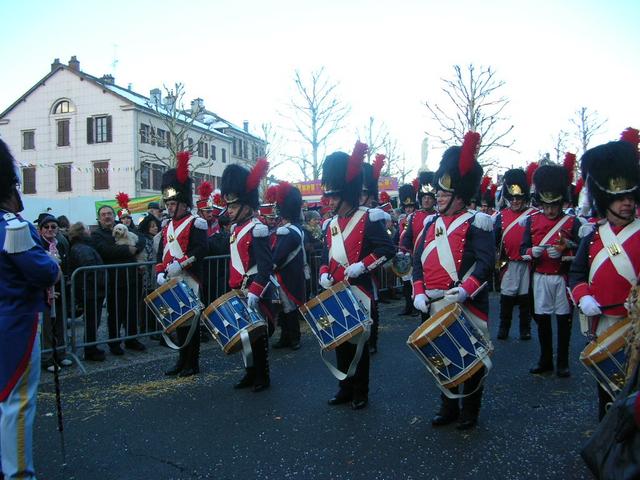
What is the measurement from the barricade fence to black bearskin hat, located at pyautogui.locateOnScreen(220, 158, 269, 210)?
5.00 feet

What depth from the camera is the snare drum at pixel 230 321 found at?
17.0 ft

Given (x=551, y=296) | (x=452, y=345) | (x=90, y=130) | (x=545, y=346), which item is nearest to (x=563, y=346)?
(x=545, y=346)

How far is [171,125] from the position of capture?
28.6 m

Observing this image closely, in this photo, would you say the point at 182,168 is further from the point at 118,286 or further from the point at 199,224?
the point at 118,286

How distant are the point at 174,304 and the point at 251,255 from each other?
3.09 ft

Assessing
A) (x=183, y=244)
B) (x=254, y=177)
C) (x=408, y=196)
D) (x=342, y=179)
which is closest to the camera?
(x=342, y=179)

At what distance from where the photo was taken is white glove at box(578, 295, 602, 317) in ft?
12.3

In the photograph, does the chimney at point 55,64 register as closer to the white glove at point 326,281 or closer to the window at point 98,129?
the window at point 98,129

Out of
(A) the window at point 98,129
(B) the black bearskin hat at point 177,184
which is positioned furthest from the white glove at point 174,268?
(A) the window at point 98,129

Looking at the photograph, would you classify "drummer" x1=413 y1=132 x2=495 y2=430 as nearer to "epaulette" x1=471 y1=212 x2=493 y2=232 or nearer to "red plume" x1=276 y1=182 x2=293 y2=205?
"epaulette" x1=471 y1=212 x2=493 y2=232

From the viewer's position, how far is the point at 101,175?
124ft

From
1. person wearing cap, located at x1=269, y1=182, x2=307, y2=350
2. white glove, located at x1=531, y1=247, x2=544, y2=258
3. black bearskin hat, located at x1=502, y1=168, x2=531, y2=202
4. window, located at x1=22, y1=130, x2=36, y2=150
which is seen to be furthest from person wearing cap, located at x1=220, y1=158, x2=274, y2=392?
window, located at x1=22, y1=130, x2=36, y2=150

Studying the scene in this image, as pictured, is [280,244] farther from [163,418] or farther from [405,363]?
[163,418]

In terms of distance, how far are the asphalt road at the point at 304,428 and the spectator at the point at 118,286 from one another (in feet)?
3.06
